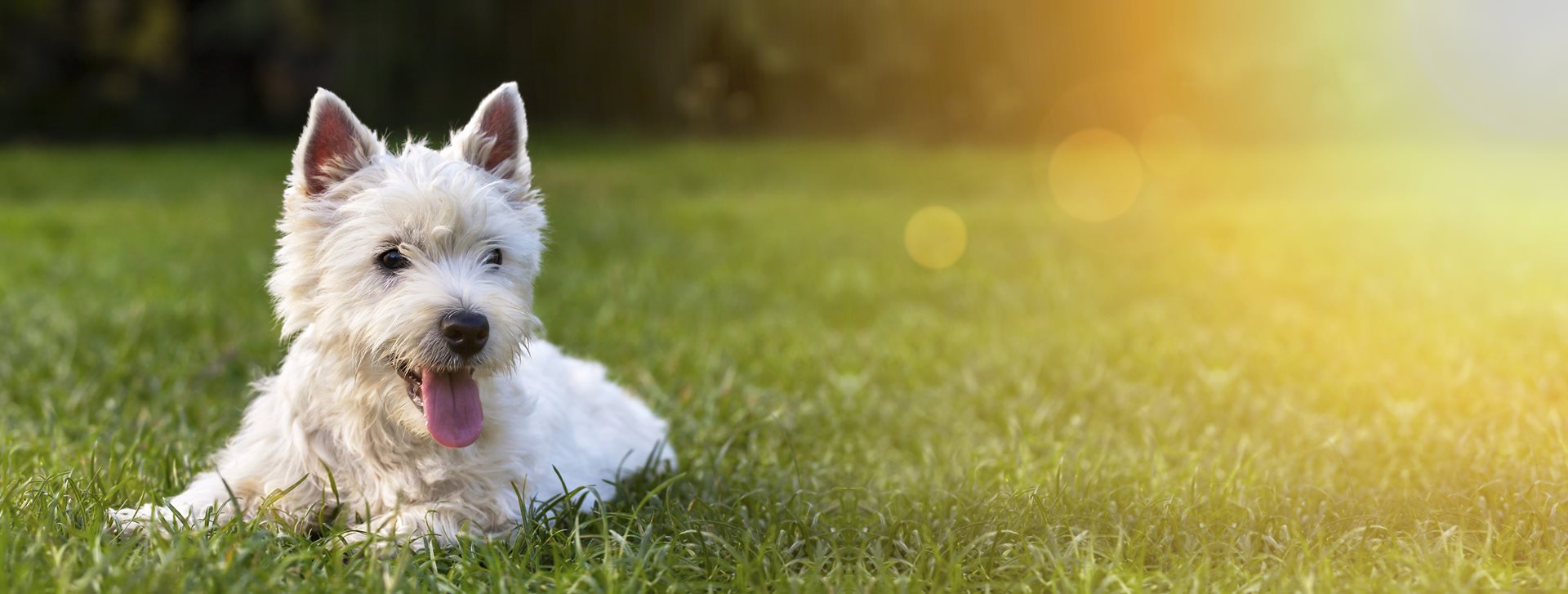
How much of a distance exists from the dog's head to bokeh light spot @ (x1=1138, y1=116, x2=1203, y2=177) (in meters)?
17.8

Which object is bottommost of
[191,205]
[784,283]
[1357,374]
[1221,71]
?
[191,205]

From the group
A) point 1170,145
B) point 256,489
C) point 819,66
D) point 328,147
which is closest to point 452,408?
point 256,489

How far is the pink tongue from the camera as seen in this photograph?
11.8 ft

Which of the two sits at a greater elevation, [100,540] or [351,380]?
[351,380]

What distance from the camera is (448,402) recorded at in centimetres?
362

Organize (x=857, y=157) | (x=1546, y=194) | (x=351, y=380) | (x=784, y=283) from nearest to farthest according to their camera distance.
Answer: (x=351, y=380) < (x=784, y=283) < (x=1546, y=194) < (x=857, y=157)

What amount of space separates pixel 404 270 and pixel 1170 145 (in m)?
21.1

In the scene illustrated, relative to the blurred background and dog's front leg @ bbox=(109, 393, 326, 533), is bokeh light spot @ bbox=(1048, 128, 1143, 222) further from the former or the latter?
dog's front leg @ bbox=(109, 393, 326, 533)

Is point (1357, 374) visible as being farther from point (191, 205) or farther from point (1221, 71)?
point (1221, 71)

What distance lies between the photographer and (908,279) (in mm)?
10523

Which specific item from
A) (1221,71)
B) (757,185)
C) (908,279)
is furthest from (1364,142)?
(908,279)

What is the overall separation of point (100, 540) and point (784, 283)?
6.97 m

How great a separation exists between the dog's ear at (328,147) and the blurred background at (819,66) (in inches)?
703

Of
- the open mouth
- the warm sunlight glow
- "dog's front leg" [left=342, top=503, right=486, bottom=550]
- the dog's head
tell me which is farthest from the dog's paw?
the warm sunlight glow
